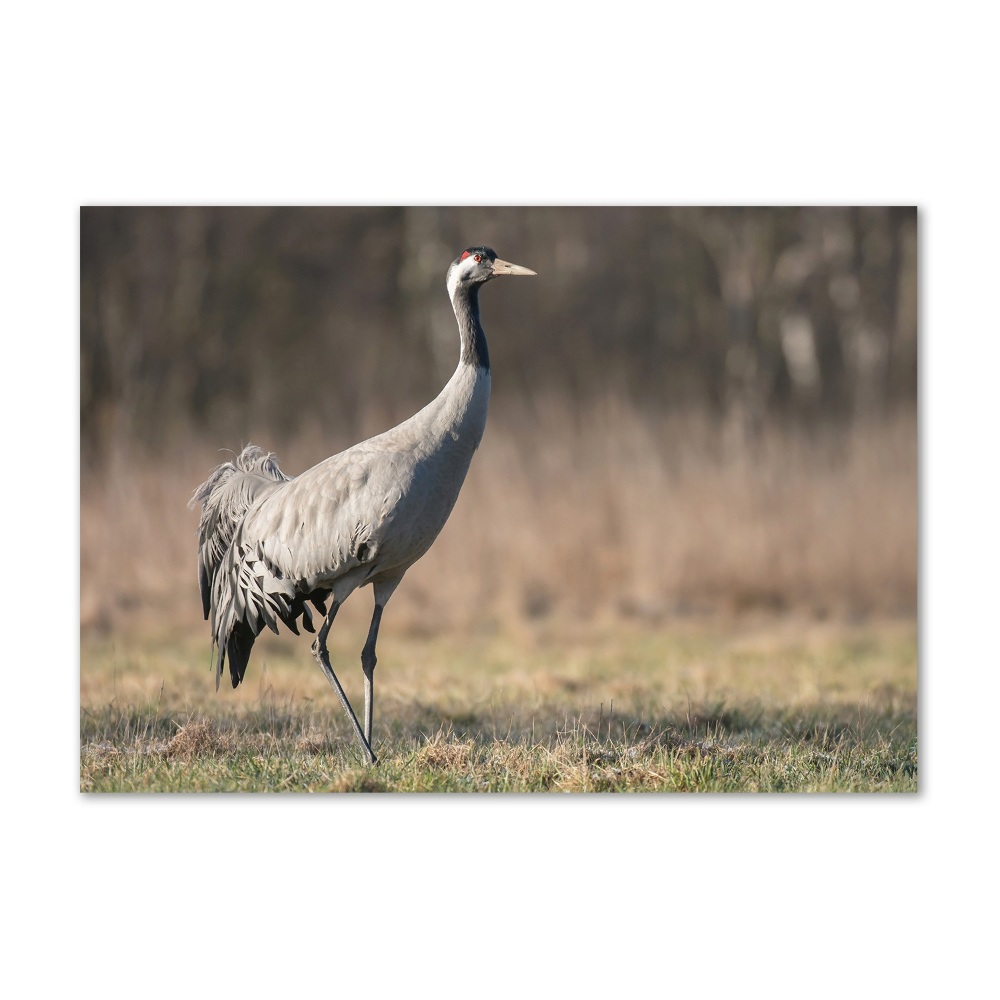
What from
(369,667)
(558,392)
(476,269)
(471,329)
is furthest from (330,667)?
(558,392)

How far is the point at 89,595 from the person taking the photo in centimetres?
725

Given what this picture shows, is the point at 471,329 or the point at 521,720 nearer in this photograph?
the point at 471,329

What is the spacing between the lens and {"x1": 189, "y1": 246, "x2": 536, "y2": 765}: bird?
171 inches

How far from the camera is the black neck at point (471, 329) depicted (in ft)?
14.7

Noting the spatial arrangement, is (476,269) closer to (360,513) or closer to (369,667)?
(360,513)

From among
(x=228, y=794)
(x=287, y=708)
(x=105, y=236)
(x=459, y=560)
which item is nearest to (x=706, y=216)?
(x=459, y=560)

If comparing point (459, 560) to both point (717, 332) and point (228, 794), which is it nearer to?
point (717, 332)

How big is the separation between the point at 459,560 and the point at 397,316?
9.25ft

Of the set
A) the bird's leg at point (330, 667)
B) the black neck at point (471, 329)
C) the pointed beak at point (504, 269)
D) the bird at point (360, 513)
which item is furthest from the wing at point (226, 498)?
the pointed beak at point (504, 269)

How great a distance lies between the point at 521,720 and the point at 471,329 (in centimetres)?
163

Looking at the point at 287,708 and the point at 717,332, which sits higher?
the point at 717,332

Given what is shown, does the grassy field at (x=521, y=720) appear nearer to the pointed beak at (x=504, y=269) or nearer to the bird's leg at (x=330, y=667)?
the bird's leg at (x=330, y=667)

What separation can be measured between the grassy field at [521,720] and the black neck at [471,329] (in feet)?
4.46

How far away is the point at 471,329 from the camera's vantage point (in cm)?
452
